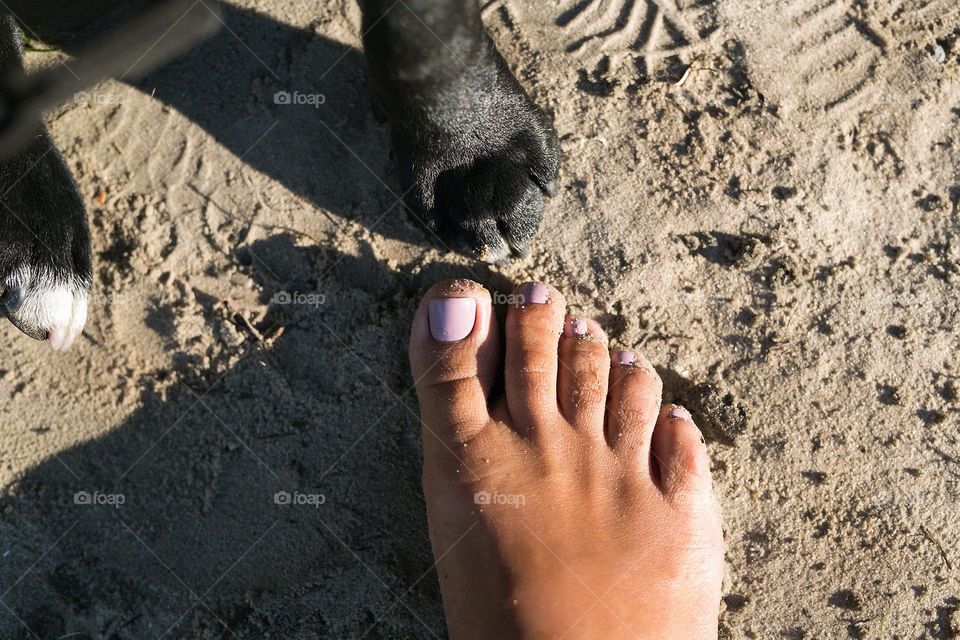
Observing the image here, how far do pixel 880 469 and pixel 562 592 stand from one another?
92cm

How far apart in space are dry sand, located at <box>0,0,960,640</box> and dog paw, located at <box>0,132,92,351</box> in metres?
0.12

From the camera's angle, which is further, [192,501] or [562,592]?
[192,501]

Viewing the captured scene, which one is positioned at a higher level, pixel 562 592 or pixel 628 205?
pixel 628 205

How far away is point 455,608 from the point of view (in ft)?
8.21

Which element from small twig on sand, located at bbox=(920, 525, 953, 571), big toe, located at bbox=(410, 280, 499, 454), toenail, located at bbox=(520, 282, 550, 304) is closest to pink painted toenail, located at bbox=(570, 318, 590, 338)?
toenail, located at bbox=(520, 282, 550, 304)

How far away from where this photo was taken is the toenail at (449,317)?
8.08ft

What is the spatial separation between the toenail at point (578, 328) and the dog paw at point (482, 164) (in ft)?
0.78

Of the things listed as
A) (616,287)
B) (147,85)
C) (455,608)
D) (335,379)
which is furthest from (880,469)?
(147,85)

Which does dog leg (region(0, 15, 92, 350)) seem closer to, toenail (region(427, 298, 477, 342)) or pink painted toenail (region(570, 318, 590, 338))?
toenail (region(427, 298, 477, 342))

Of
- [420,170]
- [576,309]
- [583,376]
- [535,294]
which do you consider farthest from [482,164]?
[583,376]

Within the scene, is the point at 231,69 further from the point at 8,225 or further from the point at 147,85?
the point at 8,225

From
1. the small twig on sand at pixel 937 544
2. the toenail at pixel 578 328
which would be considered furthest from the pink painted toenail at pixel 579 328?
the small twig on sand at pixel 937 544

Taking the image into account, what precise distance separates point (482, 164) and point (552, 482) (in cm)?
85

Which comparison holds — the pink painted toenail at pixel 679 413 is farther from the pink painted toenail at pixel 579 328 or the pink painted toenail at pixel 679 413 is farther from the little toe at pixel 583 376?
the pink painted toenail at pixel 579 328
